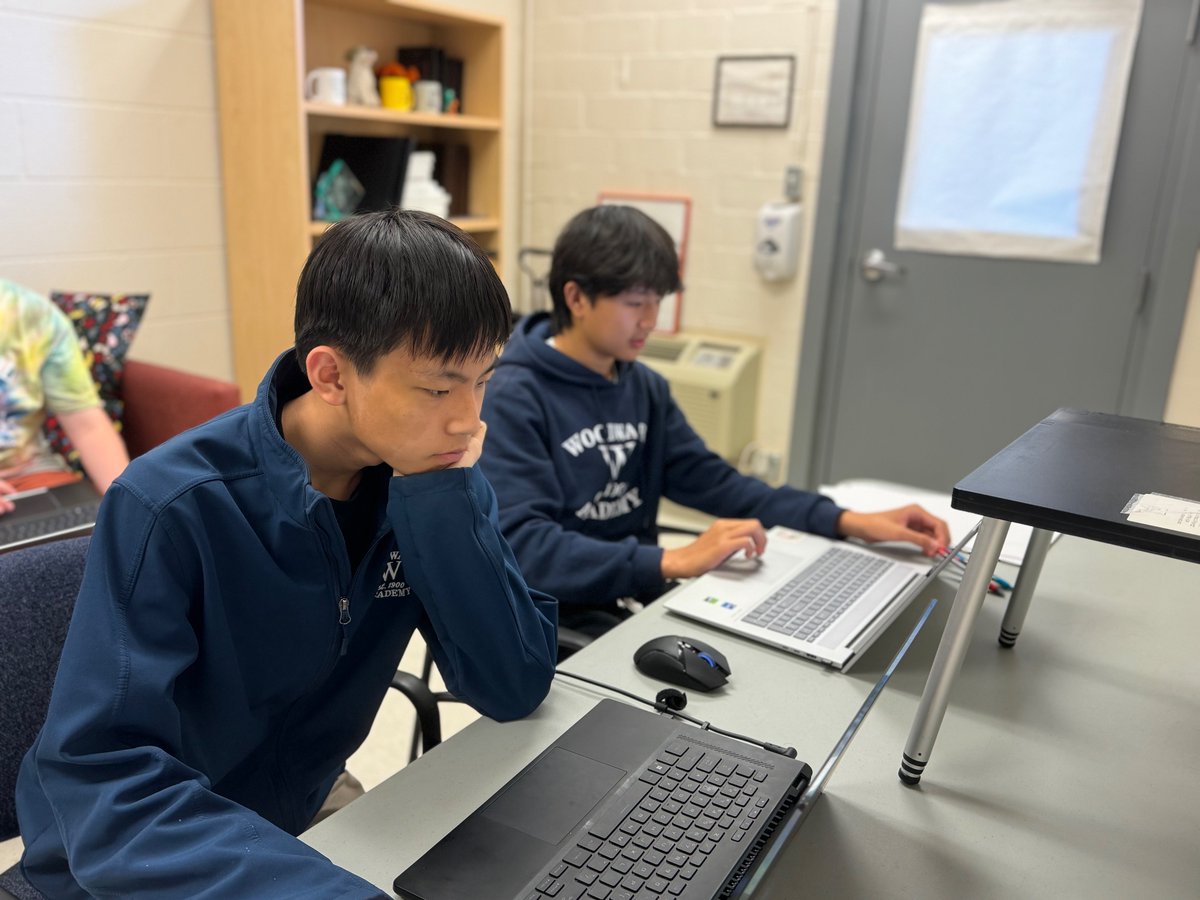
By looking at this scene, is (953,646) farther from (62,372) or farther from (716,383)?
(716,383)

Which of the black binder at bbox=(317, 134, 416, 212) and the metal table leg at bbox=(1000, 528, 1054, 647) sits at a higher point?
the black binder at bbox=(317, 134, 416, 212)

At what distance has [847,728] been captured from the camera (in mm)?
1009

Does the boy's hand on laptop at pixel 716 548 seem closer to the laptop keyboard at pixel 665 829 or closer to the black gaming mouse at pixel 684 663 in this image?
Answer: the black gaming mouse at pixel 684 663

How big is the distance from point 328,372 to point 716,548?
65 cm

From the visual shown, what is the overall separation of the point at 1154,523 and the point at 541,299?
340 centimetres

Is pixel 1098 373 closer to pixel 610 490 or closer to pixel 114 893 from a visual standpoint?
pixel 610 490

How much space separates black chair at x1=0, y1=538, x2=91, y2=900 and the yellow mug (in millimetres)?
2449

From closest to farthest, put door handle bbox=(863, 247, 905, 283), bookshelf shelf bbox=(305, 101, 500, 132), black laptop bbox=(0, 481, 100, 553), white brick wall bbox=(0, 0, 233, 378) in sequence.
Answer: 1. black laptop bbox=(0, 481, 100, 553)
2. white brick wall bbox=(0, 0, 233, 378)
3. bookshelf shelf bbox=(305, 101, 500, 132)
4. door handle bbox=(863, 247, 905, 283)

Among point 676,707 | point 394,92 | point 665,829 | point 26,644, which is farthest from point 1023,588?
point 394,92

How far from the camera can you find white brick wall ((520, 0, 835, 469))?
3.40m

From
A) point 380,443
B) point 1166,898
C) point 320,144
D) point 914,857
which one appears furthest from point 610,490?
point 320,144

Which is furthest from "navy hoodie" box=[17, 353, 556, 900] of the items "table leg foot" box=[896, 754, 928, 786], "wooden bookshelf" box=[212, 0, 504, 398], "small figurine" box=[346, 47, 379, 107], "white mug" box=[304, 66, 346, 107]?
"small figurine" box=[346, 47, 379, 107]

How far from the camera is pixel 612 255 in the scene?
1.62 metres

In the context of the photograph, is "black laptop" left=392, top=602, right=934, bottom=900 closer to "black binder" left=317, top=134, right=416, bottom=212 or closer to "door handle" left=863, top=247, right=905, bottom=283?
"black binder" left=317, top=134, right=416, bottom=212
